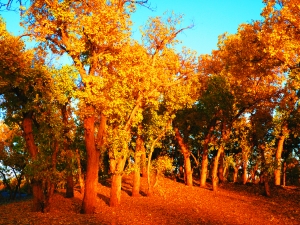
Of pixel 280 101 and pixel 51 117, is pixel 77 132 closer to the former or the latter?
pixel 51 117

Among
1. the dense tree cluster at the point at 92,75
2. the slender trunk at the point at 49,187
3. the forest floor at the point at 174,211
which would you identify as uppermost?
the dense tree cluster at the point at 92,75

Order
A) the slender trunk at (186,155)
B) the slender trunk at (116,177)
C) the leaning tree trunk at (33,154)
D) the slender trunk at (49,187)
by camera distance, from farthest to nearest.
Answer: the slender trunk at (186,155), the slender trunk at (116,177), the leaning tree trunk at (33,154), the slender trunk at (49,187)

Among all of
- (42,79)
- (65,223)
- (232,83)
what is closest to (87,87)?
(42,79)

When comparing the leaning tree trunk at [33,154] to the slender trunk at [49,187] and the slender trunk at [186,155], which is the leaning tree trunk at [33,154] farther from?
the slender trunk at [186,155]

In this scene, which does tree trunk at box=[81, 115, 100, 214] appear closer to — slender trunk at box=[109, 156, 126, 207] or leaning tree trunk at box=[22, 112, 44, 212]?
leaning tree trunk at box=[22, 112, 44, 212]

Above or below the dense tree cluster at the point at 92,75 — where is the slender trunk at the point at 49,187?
below

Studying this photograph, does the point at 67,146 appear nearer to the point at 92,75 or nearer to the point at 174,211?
the point at 92,75

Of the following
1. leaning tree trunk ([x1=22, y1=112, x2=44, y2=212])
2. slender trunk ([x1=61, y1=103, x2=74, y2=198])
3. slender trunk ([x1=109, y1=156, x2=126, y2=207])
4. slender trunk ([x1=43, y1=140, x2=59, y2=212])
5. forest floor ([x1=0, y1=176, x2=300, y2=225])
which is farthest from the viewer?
slender trunk ([x1=109, y1=156, x2=126, y2=207])

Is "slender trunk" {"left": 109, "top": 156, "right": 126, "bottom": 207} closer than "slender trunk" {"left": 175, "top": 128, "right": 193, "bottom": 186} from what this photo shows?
Yes

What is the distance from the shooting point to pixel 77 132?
86.4 ft

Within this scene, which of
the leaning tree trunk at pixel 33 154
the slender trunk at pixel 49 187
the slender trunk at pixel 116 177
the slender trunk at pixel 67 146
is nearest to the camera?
the slender trunk at pixel 49 187

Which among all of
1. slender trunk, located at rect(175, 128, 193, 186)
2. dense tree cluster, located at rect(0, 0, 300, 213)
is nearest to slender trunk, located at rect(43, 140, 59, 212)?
dense tree cluster, located at rect(0, 0, 300, 213)

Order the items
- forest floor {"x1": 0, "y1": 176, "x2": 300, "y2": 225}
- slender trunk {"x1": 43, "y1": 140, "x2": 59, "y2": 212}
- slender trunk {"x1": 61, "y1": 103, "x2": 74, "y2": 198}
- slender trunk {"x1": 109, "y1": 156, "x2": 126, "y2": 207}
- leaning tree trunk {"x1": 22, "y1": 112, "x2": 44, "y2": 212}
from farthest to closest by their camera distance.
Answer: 1. slender trunk {"x1": 109, "y1": 156, "x2": 126, "y2": 207}
2. slender trunk {"x1": 61, "y1": 103, "x2": 74, "y2": 198}
3. leaning tree trunk {"x1": 22, "y1": 112, "x2": 44, "y2": 212}
4. slender trunk {"x1": 43, "y1": 140, "x2": 59, "y2": 212}
5. forest floor {"x1": 0, "y1": 176, "x2": 300, "y2": 225}

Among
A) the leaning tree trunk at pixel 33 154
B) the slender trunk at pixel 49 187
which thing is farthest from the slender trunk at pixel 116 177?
the leaning tree trunk at pixel 33 154
